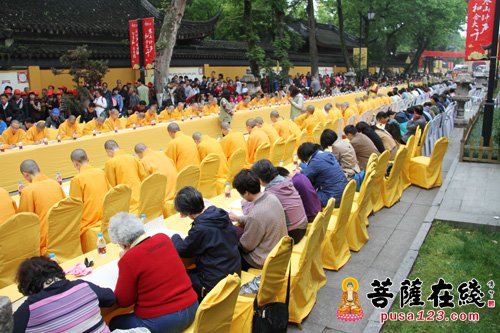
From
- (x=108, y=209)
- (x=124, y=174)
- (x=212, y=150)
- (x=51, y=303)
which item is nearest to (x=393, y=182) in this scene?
(x=212, y=150)

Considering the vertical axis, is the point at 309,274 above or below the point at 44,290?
below

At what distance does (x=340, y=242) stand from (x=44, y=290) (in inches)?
148

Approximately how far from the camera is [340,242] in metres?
5.70

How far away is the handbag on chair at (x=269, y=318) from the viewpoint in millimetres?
3830

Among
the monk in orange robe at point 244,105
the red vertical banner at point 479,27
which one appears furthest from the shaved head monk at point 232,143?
the red vertical banner at point 479,27

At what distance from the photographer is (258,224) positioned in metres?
4.35

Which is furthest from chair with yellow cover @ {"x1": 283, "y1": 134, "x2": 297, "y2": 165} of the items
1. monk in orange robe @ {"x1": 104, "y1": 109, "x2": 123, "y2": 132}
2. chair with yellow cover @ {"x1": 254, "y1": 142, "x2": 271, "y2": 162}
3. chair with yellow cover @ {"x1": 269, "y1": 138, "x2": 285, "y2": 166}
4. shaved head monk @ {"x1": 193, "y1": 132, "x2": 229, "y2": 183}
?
monk in orange robe @ {"x1": 104, "y1": 109, "x2": 123, "y2": 132}

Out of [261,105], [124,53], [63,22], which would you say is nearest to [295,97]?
[261,105]

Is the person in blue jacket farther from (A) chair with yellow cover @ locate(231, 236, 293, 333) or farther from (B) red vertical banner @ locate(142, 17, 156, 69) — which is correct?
(B) red vertical banner @ locate(142, 17, 156, 69)

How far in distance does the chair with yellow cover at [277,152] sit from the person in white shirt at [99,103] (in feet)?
22.6

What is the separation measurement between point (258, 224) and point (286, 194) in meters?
0.73

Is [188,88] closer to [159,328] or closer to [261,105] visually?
[261,105]

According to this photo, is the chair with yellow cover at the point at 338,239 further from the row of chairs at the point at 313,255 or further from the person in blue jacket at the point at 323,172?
the person in blue jacket at the point at 323,172

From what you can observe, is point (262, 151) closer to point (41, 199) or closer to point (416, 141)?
point (416, 141)
